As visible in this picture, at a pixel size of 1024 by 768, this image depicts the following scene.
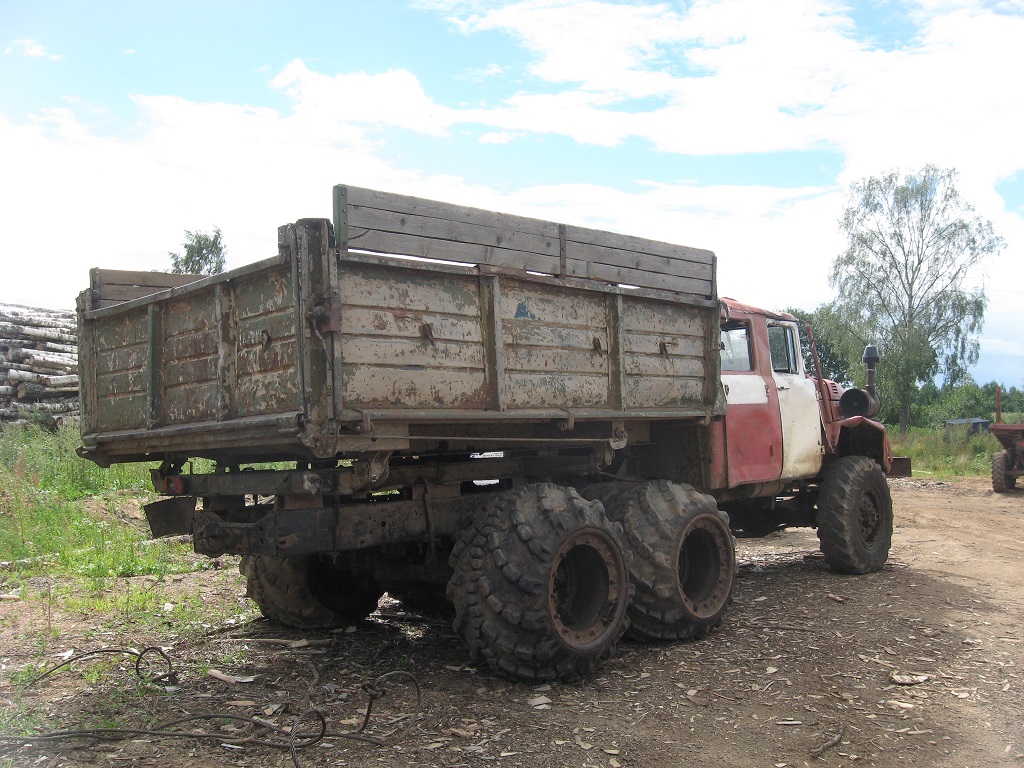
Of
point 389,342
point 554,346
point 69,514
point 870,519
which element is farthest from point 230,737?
point 69,514

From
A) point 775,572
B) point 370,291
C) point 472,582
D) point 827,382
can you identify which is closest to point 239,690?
point 472,582

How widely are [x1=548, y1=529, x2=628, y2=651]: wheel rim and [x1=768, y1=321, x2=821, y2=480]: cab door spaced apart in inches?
114

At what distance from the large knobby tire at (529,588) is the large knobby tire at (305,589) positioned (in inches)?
58.2

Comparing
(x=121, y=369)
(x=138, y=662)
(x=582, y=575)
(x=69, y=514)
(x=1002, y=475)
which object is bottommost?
(x=1002, y=475)

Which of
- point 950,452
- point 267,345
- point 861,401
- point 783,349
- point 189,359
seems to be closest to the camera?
point 267,345

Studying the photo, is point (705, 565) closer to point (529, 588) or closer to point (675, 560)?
point (675, 560)

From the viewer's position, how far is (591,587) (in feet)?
17.7

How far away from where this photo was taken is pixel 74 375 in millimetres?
14141

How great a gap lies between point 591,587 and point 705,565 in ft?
4.14

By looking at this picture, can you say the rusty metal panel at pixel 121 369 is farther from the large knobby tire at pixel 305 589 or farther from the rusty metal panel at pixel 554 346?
the rusty metal panel at pixel 554 346

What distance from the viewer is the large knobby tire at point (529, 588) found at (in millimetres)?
4836

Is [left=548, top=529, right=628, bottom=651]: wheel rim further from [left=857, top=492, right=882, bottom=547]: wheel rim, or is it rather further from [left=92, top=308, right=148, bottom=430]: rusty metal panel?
[left=857, top=492, right=882, bottom=547]: wheel rim

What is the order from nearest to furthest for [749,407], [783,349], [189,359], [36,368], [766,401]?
[189,359] < [749,407] < [766,401] < [783,349] < [36,368]

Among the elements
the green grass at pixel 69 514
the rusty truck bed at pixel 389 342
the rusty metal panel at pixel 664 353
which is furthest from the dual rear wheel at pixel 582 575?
the green grass at pixel 69 514
